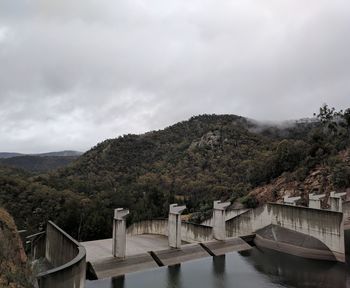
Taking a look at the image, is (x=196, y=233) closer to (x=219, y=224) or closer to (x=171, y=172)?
(x=219, y=224)

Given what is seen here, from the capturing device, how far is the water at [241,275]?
60.2 feet

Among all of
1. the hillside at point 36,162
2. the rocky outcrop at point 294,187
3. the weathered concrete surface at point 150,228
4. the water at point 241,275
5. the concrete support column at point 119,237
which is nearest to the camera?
the water at point 241,275

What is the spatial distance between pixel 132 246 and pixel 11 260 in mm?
18227

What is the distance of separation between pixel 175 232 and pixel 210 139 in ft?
188

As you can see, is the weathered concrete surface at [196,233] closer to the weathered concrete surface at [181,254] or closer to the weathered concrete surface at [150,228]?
the weathered concrete surface at [150,228]

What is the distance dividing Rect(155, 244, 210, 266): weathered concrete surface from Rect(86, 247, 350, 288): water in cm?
38

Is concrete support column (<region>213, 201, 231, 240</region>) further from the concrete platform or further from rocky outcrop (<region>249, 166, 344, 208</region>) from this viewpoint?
rocky outcrop (<region>249, 166, 344, 208</region>)

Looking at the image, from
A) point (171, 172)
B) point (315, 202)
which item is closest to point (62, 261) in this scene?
point (315, 202)

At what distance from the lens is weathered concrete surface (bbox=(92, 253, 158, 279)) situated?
19.1 m

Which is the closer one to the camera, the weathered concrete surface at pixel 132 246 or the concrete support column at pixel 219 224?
the weathered concrete surface at pixel 132 246

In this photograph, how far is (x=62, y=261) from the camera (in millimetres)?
18969

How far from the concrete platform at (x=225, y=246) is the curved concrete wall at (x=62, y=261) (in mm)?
9148

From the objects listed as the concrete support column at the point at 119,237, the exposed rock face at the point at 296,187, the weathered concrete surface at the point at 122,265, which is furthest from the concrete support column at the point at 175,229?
the exposed rock face at the point at 296,187

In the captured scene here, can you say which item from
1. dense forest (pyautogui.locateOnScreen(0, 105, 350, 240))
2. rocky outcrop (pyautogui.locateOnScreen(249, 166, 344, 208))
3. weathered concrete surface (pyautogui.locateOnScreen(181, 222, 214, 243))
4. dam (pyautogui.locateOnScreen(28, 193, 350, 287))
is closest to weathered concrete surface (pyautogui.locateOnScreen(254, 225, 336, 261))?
dam (pyautogui.locateOnScreen(28, 193, 350, 287))
